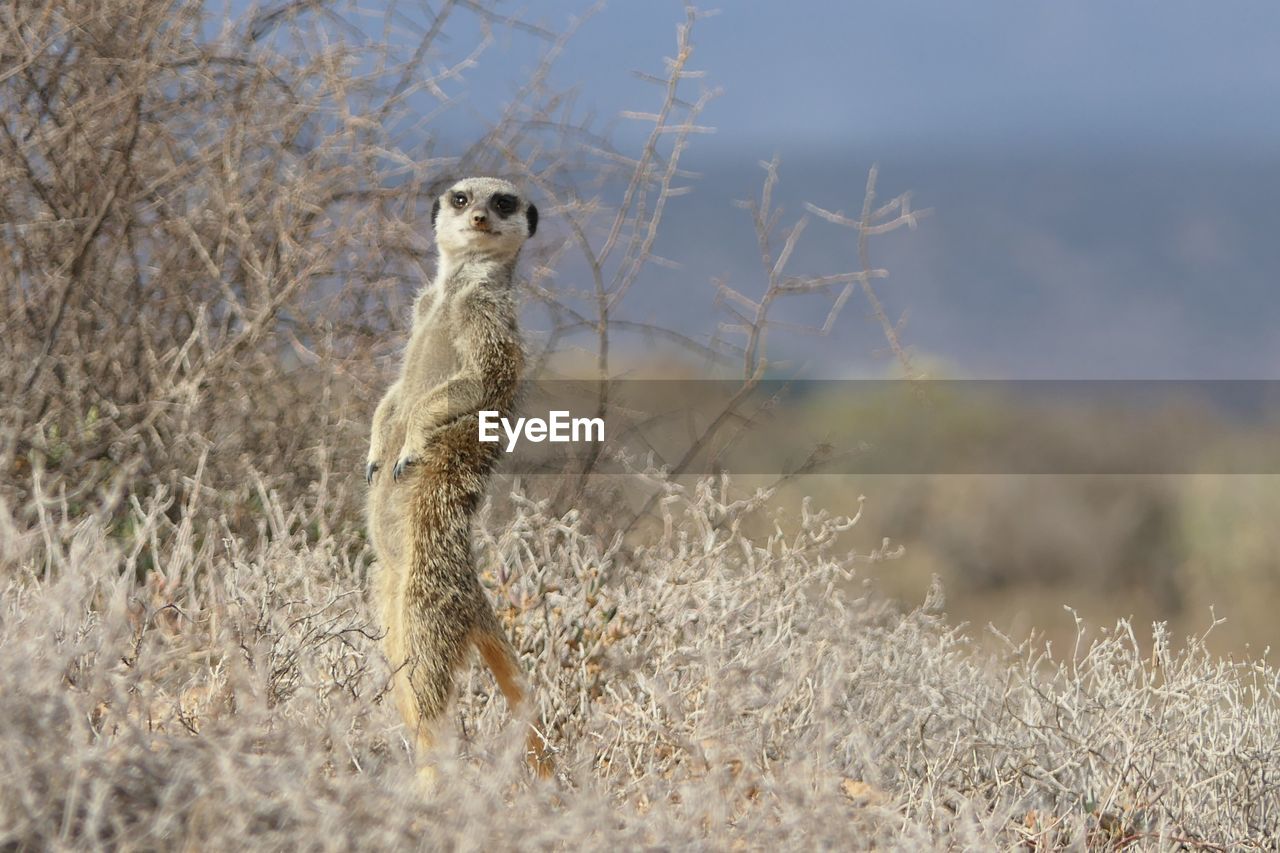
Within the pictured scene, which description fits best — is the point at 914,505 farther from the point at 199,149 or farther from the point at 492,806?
the point at 492,806

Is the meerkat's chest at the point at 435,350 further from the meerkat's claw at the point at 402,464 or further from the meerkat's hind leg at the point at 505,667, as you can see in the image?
the meerkat's hind leg at the point at 505,667

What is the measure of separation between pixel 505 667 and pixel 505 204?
1.26 m

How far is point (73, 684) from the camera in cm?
347

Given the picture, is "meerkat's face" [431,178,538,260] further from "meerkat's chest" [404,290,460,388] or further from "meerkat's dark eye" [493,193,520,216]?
"meerkat's chest" [404,290,460,388]

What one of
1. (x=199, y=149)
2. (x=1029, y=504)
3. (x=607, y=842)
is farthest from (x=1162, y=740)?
(x=1029, y=504)

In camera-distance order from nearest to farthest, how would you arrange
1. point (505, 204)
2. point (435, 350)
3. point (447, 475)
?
point (447, 475) < point (435, 350) < point (505, 204)

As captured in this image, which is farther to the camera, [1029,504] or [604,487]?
[1029,504]

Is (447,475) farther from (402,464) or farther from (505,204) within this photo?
(505,204)

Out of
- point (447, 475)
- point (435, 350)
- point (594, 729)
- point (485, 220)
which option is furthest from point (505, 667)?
point (485, 220)

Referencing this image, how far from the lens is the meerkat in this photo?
398 cm

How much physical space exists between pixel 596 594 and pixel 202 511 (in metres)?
2.17

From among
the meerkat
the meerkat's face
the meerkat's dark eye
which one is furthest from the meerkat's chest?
the meerkat's dark eye

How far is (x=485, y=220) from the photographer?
4.23m

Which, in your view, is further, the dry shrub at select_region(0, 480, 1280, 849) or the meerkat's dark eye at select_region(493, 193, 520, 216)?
the meerkat's dark eye at select_region(493, 193, 520, 216)
